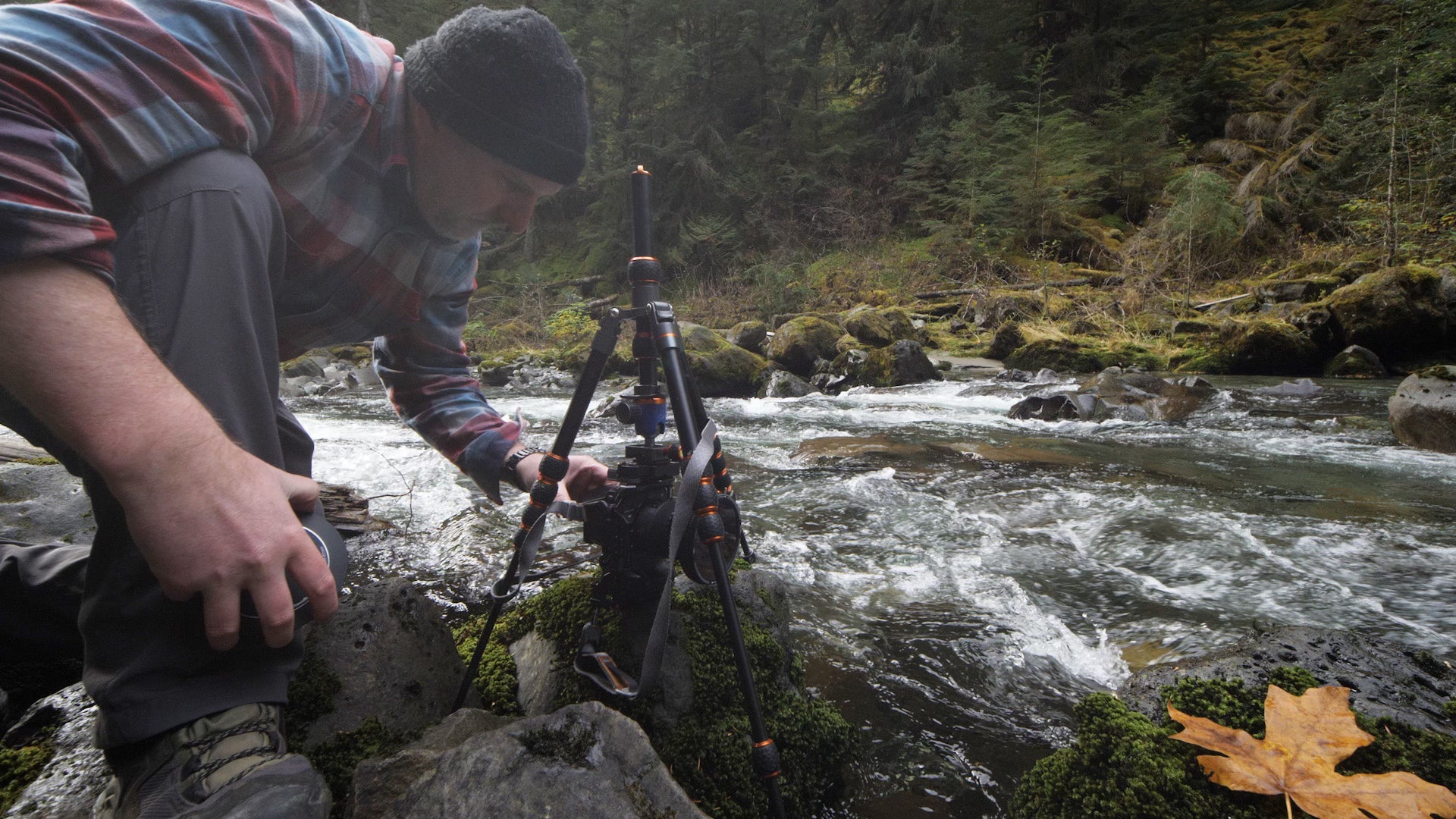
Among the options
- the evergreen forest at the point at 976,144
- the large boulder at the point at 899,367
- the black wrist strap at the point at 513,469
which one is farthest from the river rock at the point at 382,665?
the evergreen forest at the point at 976,144

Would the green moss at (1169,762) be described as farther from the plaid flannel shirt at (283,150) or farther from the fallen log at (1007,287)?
the fallen log at (1007,287)

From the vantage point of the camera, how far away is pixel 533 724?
1.05 m

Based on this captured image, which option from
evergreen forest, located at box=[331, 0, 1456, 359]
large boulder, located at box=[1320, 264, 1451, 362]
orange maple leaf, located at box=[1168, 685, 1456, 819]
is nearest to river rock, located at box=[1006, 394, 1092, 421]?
large boulder, located at box=[1320, 264, 1451, 362]

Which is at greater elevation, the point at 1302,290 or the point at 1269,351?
the point at 1302,290

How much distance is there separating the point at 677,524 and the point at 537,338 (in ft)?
57.1

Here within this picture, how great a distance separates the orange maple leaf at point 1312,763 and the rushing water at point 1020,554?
492 millimetres

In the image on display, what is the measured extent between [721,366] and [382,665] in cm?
848

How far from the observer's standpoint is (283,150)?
1.20 metres

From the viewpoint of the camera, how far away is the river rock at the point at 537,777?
930 mm

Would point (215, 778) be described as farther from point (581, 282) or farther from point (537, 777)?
point (581, 282)

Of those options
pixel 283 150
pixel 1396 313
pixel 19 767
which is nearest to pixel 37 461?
pixel 19 767

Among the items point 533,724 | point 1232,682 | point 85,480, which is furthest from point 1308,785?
point 85,480

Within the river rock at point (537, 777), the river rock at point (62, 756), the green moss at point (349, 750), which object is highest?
the river rock at point (537, 777)

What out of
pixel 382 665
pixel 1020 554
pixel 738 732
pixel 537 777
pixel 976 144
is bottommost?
pixel 1020 554
